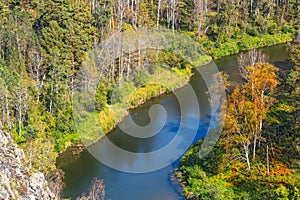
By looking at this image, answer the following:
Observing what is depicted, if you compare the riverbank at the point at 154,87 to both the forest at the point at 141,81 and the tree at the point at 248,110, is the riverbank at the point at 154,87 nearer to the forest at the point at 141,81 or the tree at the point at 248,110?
the forest at the point at 141,81

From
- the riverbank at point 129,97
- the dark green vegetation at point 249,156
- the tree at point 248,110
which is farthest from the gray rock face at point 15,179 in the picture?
the riverbank at point 129,97

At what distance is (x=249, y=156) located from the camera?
1206 inches

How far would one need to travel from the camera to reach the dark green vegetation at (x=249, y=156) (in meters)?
27.7

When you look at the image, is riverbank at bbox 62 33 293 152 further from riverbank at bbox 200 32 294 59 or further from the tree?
the tree

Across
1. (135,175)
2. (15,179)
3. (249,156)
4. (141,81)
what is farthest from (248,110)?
(141,81)

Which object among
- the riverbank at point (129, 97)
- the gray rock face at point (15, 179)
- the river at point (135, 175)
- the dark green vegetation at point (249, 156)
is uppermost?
the gray rock face at point (15, 179)

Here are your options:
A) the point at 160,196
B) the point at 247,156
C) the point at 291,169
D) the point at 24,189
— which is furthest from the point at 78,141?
the point at 24,189

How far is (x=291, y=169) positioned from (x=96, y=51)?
2331 centimetres

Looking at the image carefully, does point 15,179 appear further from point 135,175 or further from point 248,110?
point 248,110

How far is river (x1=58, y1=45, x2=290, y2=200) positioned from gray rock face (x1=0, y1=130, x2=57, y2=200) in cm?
1041

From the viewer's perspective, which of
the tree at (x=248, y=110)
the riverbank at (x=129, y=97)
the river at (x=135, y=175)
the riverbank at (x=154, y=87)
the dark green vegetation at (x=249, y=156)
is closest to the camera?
the dark green vegetation at (x=249, y=156)

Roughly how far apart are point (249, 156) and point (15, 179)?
17997mm

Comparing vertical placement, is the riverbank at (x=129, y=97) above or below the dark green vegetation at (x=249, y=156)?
below

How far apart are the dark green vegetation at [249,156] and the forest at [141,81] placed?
0.07 meters
